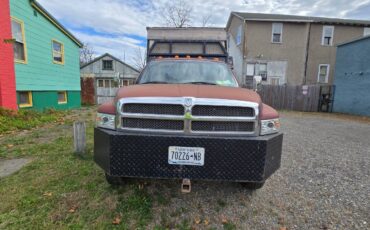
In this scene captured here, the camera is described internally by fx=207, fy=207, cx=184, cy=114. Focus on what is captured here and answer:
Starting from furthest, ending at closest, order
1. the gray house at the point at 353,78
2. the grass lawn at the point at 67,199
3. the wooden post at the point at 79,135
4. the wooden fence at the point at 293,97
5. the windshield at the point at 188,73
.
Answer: the wooden fence at the point at 293,97, the gray house at the point at 353,78, the wooden post at the point at 79,135, the windshield at the point at 188,73, the grass lawn at the point at 67,199

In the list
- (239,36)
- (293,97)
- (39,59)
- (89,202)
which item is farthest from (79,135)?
(239,36)

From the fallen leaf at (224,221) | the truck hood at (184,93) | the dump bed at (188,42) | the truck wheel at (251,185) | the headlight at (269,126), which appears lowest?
the fallen leaf at (224,221)

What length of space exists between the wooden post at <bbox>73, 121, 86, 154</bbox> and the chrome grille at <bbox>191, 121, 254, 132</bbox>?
284 cm

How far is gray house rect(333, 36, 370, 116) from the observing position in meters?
12.8

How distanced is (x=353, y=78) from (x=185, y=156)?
53.9 feet

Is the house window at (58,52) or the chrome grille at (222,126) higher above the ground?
the house window at (58,52)

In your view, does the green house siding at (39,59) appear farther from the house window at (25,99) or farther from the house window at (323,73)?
the house window at (323,73)

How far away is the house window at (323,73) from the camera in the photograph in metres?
19.4

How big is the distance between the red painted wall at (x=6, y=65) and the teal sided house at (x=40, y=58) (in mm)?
100

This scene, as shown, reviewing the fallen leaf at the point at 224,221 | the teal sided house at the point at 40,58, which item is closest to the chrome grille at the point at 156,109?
the fallen leaf at the point at 224,221

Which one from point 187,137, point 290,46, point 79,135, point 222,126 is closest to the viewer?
point 187,137

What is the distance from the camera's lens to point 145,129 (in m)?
2.29

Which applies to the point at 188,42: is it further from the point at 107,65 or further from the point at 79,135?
the point at 107,65

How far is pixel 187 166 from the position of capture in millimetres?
2213
